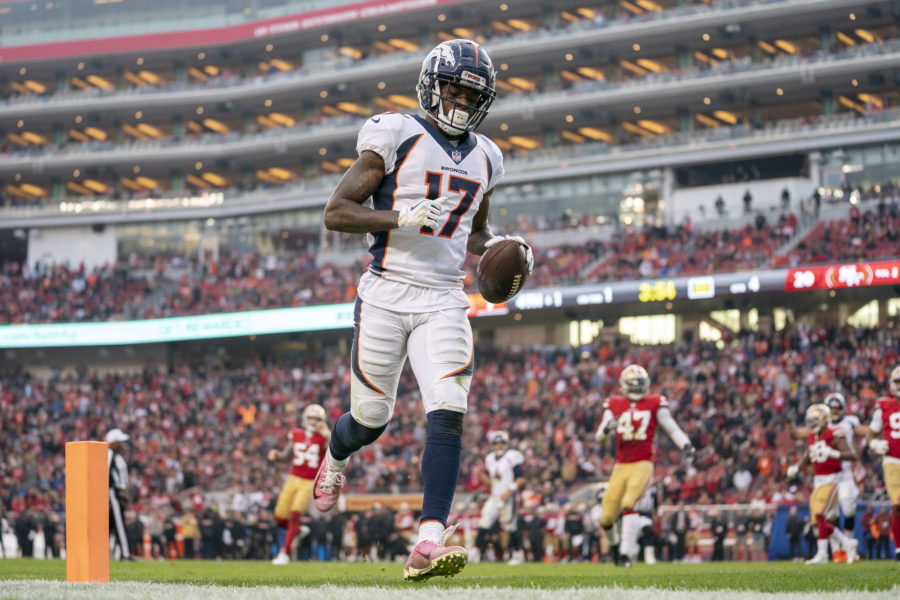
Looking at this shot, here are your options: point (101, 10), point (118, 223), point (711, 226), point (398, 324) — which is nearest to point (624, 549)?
point (398, 324)

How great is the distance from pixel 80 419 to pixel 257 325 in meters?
6.77

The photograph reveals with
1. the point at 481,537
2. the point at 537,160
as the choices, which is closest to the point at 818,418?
the point at 481,537

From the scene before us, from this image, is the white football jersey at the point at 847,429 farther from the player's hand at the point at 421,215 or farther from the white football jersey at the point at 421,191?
the player's hand at the point at 421,215

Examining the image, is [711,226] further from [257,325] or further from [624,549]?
[624,549]

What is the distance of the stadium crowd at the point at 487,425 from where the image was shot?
21391mm

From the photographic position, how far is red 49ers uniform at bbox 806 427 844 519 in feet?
42.1

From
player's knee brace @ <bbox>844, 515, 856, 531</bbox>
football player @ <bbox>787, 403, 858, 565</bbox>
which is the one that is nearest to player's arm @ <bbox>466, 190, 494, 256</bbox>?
football player @ <bbox>787, 403, 858, 565</bbox>

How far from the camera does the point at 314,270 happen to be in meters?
41.3

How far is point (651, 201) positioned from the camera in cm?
4047

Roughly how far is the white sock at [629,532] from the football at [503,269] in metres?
5.94

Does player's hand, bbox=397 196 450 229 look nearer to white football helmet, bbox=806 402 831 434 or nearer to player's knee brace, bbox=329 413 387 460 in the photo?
player's knee brace, bbox=329 413 387 460

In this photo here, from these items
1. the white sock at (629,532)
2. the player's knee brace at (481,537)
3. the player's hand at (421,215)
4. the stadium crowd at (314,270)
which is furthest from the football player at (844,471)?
the stadium crowd at (314,270)

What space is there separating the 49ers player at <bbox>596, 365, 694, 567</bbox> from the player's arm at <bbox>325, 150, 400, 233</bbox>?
20.6ft

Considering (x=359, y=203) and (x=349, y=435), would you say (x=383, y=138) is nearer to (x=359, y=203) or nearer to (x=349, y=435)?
(x=359, y=203)
